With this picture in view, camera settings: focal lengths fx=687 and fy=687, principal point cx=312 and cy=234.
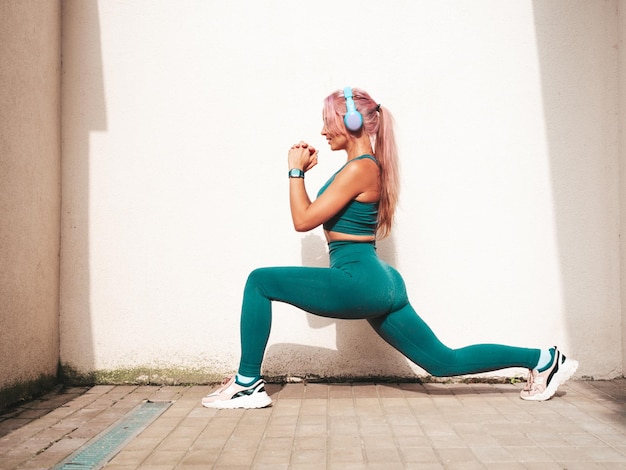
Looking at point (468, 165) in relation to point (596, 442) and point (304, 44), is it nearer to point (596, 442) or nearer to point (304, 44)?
point (304, 44)

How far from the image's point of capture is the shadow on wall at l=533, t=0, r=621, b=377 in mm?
4496

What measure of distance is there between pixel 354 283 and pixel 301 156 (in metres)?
0.76

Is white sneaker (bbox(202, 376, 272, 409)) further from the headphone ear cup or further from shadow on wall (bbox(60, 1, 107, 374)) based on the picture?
the headphone ear cup

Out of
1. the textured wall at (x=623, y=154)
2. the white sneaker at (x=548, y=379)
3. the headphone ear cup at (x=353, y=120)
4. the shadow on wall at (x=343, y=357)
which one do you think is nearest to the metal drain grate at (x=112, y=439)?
the shadow on wall at (x=343, y=357)

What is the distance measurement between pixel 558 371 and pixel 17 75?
3.52 m

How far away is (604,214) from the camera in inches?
178

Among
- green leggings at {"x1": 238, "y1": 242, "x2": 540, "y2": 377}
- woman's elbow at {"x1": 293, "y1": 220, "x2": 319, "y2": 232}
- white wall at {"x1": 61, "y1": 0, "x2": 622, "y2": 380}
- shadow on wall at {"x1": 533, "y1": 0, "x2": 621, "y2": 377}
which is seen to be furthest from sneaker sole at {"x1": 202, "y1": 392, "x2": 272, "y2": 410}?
shadow on wall at {"x1": 533, "y1": 0, "x2": 621, "y2": 377}

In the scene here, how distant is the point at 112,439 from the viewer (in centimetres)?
318

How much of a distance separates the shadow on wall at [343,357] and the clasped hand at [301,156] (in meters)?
0.92

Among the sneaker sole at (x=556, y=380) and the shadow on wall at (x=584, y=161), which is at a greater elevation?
the shadow on wall at (x=584, y=161)

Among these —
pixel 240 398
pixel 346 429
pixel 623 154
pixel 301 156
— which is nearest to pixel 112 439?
pixel 240 398

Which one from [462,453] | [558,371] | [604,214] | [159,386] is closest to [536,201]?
[604,214]

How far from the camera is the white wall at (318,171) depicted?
14.8 feet

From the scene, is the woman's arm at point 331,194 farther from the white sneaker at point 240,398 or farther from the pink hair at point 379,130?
the white sneaker at point 240,398
